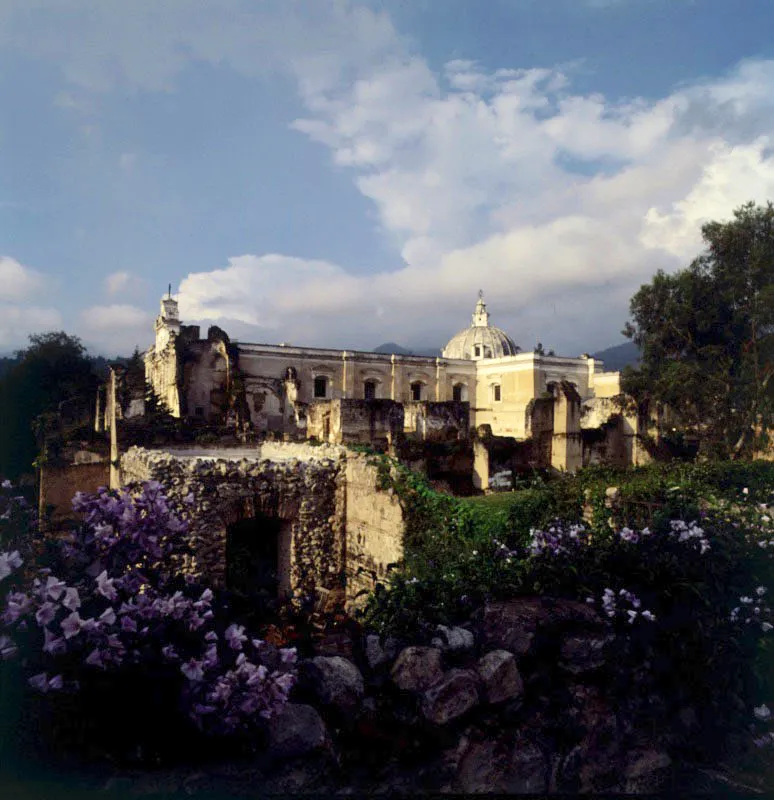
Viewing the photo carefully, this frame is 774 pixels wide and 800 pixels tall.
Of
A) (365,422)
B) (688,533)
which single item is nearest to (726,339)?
(365,422)

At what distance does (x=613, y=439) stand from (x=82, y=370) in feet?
113

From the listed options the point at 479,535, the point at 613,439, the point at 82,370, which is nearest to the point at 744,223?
the point at 613,439

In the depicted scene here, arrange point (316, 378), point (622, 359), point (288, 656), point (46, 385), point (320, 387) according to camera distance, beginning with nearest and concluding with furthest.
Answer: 1. point (288, 656)
2. point (46, 385)
3. point (316, 378)
4. point (320, 387)
5. point (622, 359)

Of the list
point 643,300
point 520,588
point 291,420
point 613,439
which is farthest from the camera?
point 291,420

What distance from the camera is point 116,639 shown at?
222 centimetres

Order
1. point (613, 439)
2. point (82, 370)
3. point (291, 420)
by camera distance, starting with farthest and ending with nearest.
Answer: point (82, 370), point (291, 420), point (613, 439)

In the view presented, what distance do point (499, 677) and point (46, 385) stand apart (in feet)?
131

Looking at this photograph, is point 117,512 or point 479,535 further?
point 479,535

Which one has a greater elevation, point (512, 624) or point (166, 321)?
point (166, 321)

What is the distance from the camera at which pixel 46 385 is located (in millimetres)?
36906

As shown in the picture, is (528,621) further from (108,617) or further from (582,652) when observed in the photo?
(108,617)

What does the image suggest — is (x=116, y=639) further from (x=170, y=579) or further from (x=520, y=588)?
(x=520, y=588)

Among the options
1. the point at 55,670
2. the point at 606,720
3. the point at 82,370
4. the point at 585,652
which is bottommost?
the point at 606,720

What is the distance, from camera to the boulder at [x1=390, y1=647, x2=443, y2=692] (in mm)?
3145
